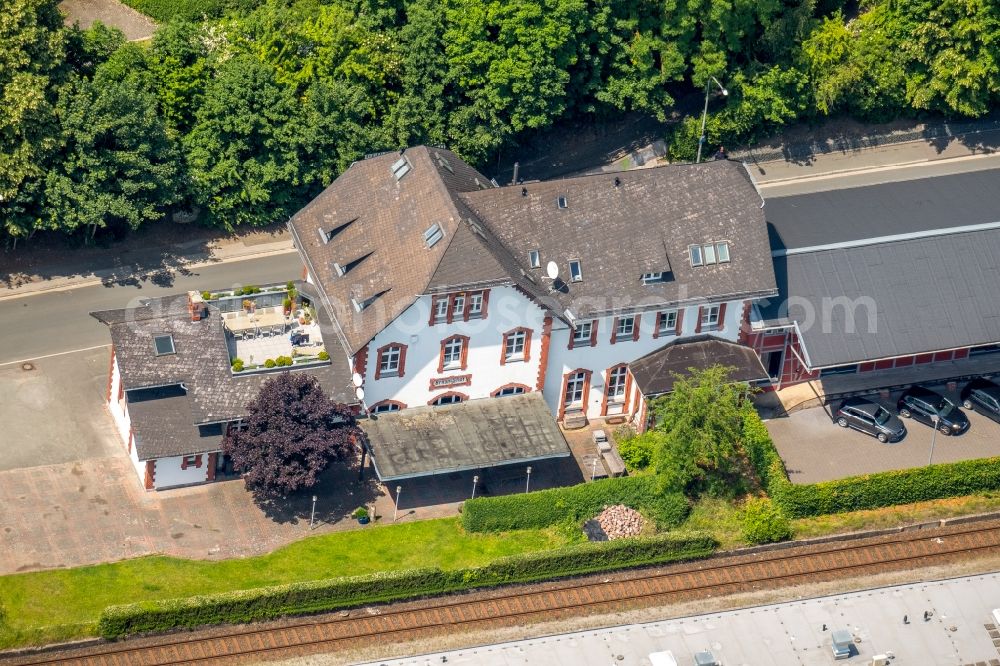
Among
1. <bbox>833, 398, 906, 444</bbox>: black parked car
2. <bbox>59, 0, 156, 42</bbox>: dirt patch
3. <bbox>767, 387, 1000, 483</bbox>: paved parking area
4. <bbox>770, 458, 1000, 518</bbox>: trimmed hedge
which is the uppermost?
<bbox>59, 0, 156, 42</bbox>: dirt patch

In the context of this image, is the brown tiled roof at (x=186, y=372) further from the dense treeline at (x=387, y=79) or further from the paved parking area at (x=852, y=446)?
the paved parking area at (x=852, y=446)

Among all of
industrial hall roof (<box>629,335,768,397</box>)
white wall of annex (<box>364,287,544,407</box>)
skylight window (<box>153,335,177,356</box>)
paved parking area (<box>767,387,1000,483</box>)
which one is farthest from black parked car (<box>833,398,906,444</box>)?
skylight window (<box>153,335,177,356</box>)

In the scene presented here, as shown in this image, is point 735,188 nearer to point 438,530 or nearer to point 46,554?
point 438,530

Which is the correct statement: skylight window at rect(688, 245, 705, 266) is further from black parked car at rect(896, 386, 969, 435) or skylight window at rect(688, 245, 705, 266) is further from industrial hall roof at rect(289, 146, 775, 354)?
black parked car at rect(896, 386, 969, 435)

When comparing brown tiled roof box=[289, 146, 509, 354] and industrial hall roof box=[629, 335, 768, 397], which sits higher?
brown tiled roof box=[289, 146, 509, 354]

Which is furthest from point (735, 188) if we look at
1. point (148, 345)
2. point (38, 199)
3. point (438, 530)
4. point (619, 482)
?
point (38, 199)

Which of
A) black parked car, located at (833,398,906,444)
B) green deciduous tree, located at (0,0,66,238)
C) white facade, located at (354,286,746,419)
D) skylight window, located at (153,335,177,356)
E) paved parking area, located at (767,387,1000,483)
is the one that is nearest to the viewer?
white facade, located at (354,286,746,419)

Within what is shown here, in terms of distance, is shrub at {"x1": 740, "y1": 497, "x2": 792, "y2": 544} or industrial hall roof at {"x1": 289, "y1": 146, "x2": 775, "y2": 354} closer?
shrub at {"x1": 740, "y1": 497, "x2": 792, "y2": 544}
